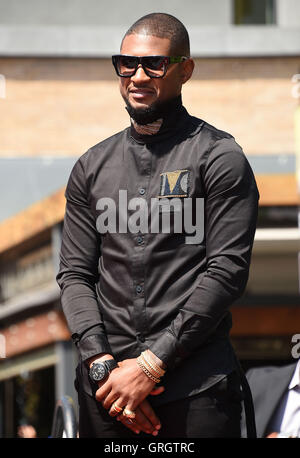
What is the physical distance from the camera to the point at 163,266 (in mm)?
2564

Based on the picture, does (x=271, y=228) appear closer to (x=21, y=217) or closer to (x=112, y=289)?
(x=21, y=217)

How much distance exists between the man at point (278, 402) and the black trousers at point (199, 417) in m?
1.87

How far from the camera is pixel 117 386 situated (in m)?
2.49

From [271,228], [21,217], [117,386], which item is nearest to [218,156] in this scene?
[117,386]

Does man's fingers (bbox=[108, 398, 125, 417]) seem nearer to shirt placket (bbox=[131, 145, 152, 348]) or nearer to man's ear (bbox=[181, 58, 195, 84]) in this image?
shirt placket (bbox=[131, 145, 152, 348])

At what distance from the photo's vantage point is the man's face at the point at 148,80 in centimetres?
259

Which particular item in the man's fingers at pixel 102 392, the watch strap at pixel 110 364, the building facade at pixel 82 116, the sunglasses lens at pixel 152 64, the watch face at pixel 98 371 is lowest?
the man's fingers at pixel 102 392

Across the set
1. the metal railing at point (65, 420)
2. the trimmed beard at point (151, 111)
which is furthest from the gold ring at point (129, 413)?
the metal railing at point (65, 420)

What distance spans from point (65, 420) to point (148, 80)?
1830mm

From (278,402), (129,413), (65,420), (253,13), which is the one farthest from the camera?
(253,13)

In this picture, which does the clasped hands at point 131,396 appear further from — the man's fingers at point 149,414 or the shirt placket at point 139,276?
the shirt placket at point 139,276

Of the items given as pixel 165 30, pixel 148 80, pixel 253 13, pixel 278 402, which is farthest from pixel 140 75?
pixel 253 13

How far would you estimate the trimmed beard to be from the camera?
2.63 meters

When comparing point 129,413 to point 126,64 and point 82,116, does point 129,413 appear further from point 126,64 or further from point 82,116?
point 82,116
